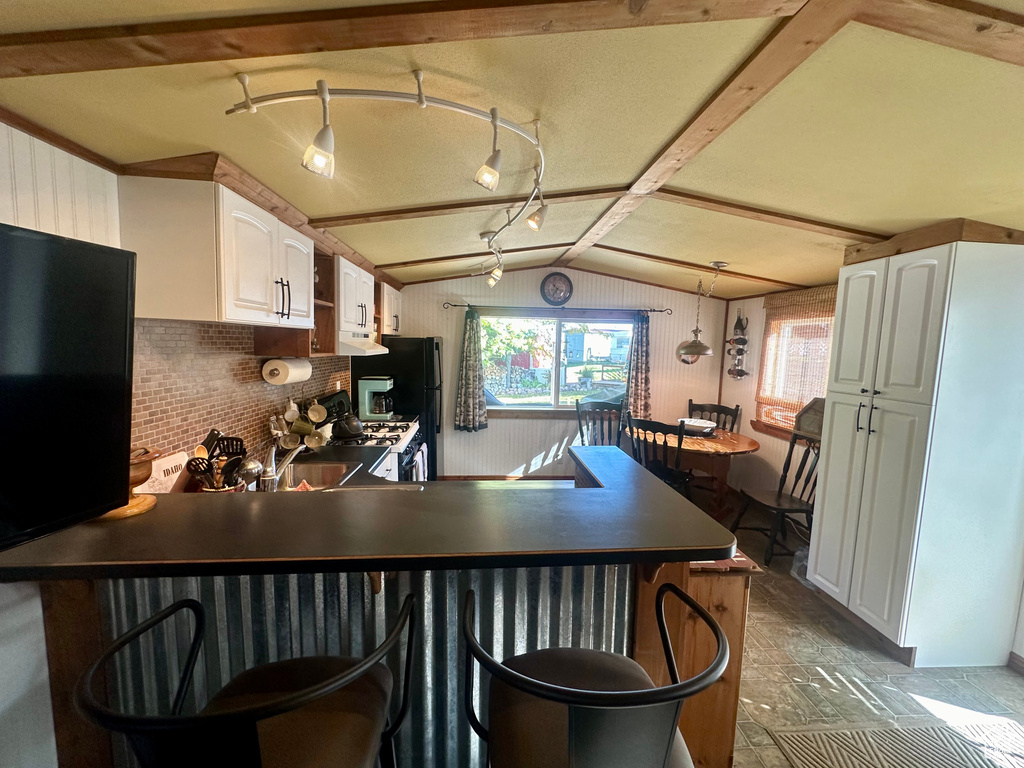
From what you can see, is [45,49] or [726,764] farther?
[726,764]

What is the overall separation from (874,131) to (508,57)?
3.89 ft

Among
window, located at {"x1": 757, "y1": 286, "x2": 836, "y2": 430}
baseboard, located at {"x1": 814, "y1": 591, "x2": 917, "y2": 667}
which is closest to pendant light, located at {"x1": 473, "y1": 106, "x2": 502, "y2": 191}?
baseboard, located at {"x1": 814, "y1": 591, "x2": 917, "y2": 667}

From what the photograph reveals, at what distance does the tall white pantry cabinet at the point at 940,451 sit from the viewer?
1948mm

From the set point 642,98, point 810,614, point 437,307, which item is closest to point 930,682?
point 810,614

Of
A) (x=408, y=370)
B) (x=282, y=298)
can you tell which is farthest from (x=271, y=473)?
(x=408, y=370)

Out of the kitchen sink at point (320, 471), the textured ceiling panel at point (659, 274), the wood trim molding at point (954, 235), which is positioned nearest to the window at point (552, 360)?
the textured ceiling panel at point (659, 274)

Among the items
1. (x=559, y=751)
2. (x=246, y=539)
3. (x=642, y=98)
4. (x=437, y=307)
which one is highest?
(x=642, y=98)

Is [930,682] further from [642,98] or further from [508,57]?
[508,57]

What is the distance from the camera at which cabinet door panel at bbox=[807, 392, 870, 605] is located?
2357 millimetres

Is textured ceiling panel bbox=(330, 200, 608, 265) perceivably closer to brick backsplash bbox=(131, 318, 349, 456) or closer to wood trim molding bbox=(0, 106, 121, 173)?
brick backsplash bbox=(131, 318, 349, 456)

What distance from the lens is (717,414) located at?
15.1 feet

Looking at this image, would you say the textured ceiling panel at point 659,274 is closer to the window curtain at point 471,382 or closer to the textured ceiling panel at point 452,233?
the textured ceiling panel at point 452,233

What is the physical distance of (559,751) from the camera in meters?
0.78

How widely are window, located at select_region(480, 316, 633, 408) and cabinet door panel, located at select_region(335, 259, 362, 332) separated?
1.90m
